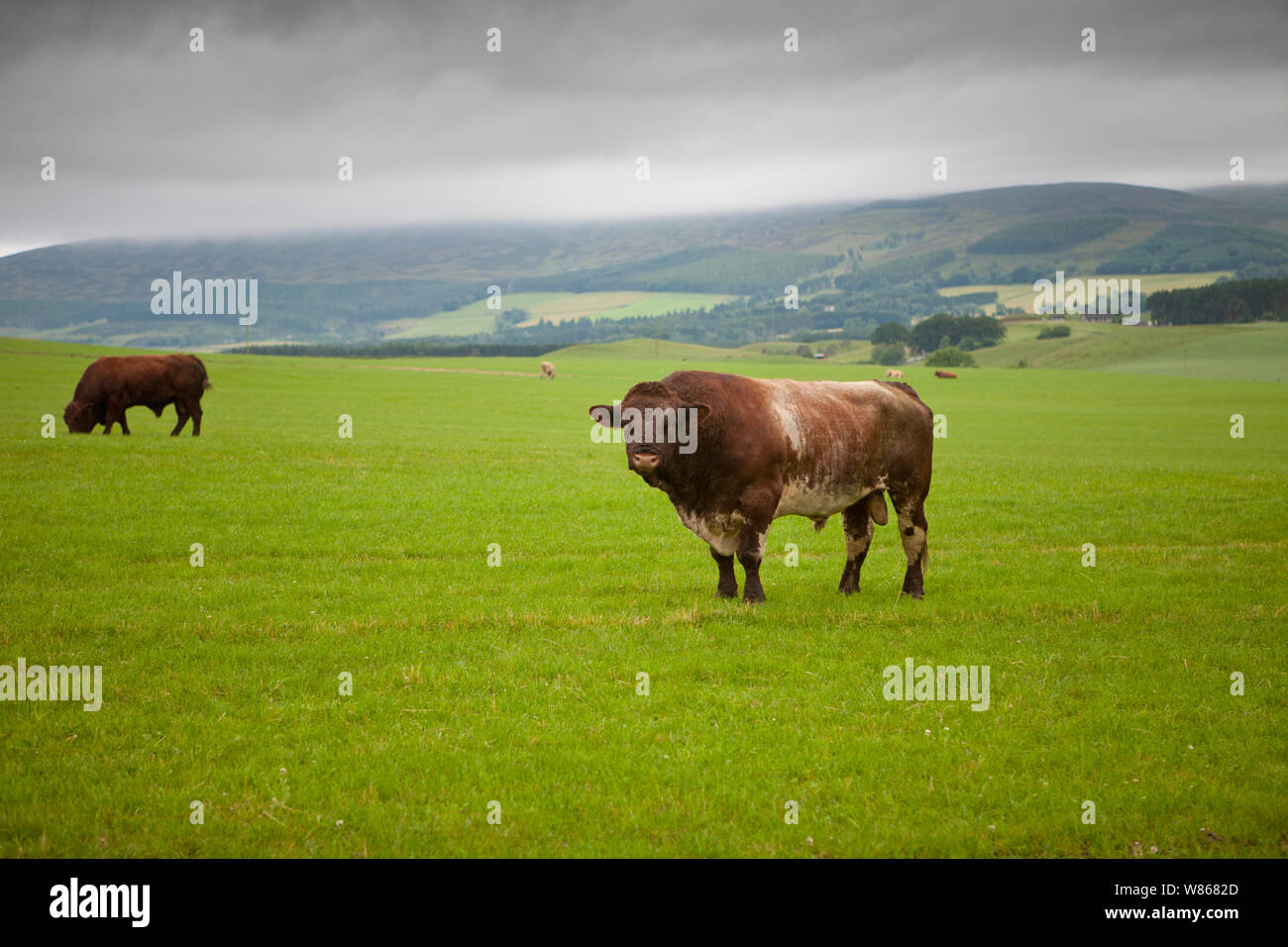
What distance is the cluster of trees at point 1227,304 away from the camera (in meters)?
177

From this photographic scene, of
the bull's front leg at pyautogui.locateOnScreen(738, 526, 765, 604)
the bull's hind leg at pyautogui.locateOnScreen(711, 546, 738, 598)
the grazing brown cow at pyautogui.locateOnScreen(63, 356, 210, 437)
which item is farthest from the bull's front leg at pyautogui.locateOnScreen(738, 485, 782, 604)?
the grazing brown cow at pyautogui.locateOnScreen(63, 356, 210, 437)

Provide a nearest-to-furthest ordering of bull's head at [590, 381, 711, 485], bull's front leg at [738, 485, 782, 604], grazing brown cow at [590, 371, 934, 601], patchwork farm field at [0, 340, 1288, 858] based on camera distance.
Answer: patchwork farm field at [0, 340, 1288, 858]
bull's head at [590, 381, 711, 485]
grazing brown cow at [590, 371, 934, 601]
bull's front leg at [738, 485, 782, 604]

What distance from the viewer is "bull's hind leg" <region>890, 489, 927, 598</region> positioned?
14.7 metres

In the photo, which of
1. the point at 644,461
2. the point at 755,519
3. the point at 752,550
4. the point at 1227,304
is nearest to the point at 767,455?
the point at 755,519

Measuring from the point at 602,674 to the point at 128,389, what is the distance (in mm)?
29086

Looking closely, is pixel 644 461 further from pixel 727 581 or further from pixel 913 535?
pixel 913 535

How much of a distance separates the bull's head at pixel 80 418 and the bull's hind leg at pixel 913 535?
30173mm

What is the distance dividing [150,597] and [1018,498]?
20334mm

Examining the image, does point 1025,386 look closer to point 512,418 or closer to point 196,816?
point 512,418

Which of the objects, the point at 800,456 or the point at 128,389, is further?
the point at 128,389

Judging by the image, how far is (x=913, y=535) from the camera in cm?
1474

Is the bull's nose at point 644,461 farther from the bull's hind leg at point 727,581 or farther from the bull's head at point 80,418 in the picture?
the bull's head at point 80,418

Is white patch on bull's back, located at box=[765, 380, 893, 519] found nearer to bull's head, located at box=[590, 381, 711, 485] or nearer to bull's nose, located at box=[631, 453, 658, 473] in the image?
bull's head, located at box=[590, 381, 711, 485]

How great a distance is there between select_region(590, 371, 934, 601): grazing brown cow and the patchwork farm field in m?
1.13
